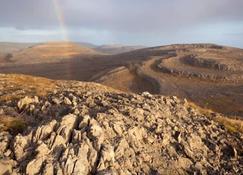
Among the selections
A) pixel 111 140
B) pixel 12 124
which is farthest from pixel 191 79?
pixel 111 140

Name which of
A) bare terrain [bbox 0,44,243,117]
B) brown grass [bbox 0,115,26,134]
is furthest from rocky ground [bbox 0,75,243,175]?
bare terrain [bbox 0,44,243,117]

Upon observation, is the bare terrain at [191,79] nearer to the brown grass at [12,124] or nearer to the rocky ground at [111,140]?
the rocky ground at [111,140]

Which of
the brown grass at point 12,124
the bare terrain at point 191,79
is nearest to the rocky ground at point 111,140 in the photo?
the brown grass at point 12,124

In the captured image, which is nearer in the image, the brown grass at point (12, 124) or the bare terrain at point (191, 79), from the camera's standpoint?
the brown grass at point (12, 124)

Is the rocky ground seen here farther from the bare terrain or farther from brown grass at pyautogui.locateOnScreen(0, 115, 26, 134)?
the bare terrain

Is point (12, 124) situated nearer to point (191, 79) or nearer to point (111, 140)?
point (111, 140)

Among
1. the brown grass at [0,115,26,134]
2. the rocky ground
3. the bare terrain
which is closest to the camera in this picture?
the rocky ground

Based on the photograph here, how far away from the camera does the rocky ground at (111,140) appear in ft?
63.8

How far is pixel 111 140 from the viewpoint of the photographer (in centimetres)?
2123

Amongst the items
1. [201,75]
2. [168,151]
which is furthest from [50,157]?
[201,75]

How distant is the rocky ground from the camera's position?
19.4 m

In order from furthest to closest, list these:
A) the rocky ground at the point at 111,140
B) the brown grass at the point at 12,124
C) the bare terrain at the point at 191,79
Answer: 1. the bare terrain at the point at 191,79
2. the brown grass at the point at 12,124
3. the rocky ground at the point at 111,140

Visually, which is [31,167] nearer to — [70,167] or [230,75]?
[70,167]

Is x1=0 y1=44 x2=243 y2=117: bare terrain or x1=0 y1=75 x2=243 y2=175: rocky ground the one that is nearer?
x1=0 y1=75 x2=243 y2=175: rocky ground
